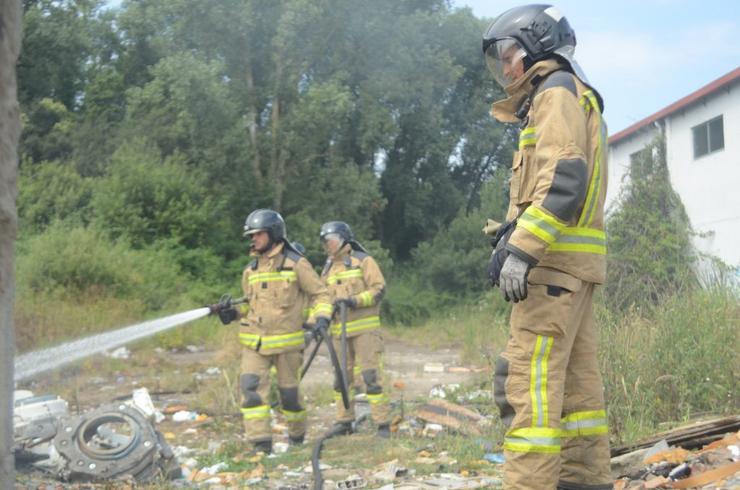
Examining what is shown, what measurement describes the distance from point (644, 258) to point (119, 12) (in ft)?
64.6

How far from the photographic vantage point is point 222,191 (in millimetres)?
24094

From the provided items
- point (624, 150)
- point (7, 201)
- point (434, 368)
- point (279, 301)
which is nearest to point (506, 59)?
point (7, 201)

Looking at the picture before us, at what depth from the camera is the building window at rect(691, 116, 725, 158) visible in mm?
16891

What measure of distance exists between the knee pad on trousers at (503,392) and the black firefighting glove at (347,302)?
5.27 metres

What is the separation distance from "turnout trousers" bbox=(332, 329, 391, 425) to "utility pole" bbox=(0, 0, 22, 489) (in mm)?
5889

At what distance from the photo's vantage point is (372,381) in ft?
28.7

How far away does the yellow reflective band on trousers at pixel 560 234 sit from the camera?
346 centimetres

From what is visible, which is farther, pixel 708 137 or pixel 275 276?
pixel 708 137

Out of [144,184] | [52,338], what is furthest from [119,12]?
[52,338]

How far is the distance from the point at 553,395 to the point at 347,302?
5.51m

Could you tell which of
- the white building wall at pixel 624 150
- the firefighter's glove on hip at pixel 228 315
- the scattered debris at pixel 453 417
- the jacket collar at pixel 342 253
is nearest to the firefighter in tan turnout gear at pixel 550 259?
the scattered debris at pixel 453 417

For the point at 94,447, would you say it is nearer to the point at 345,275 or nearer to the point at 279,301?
the point at 279,301

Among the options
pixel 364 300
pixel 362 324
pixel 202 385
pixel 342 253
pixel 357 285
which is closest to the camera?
pixel 364 300

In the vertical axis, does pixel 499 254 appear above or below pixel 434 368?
above
